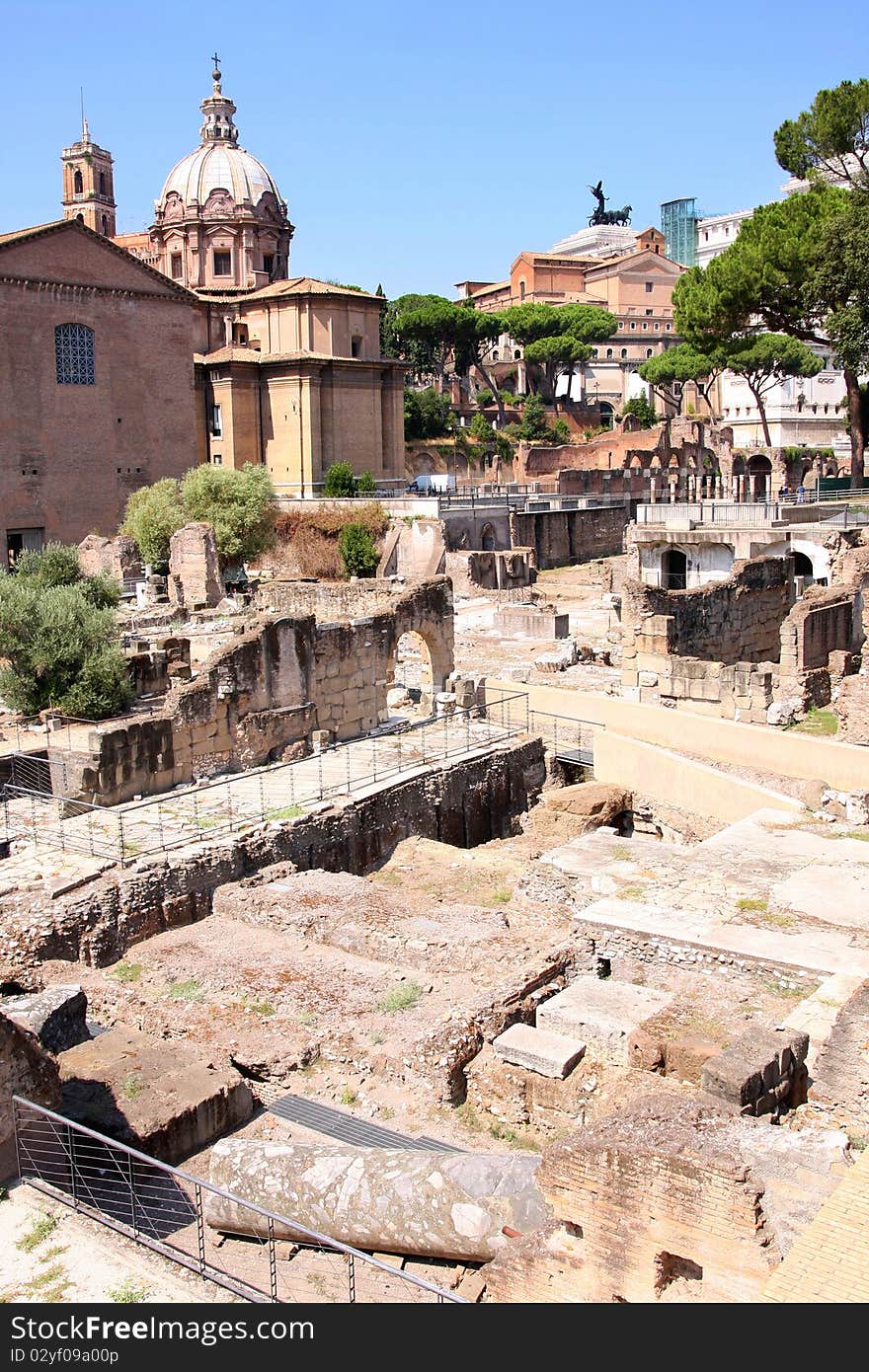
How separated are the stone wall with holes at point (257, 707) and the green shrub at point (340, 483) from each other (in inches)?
863

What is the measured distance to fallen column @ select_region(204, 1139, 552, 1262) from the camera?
5.98 meters

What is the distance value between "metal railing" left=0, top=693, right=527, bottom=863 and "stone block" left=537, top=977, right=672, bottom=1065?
4.69 metres

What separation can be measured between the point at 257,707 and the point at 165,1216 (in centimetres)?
921

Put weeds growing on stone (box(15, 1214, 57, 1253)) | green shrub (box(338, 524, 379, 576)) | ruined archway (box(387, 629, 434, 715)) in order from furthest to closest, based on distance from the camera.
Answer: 1. green shrub (box(338, 524, 379, 576))
2. ruined archway (box(387, 629, 434, 715))
3. weeds growing on stone (box(15, 1214, 57, 1253))

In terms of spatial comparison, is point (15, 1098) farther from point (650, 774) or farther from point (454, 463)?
point (454, 463)

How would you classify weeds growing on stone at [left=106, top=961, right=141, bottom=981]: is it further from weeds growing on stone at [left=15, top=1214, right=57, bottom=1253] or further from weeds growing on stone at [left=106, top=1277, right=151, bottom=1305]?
weeds growing on stone at [left=106, top=1277, right=151, bottom=1305]

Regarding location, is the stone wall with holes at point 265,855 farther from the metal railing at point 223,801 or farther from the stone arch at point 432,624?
the stone arch at point 432,624

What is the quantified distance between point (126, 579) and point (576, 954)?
2444cm

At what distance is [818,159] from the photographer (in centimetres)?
3033

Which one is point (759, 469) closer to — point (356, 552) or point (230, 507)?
point (356, 552)

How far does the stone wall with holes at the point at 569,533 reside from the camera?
40344 millimetres

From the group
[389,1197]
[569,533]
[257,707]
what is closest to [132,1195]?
[389,1197]

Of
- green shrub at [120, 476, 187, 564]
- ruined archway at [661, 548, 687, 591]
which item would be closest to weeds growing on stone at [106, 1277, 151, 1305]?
ruined archway at [661, 548, 687, 591]
